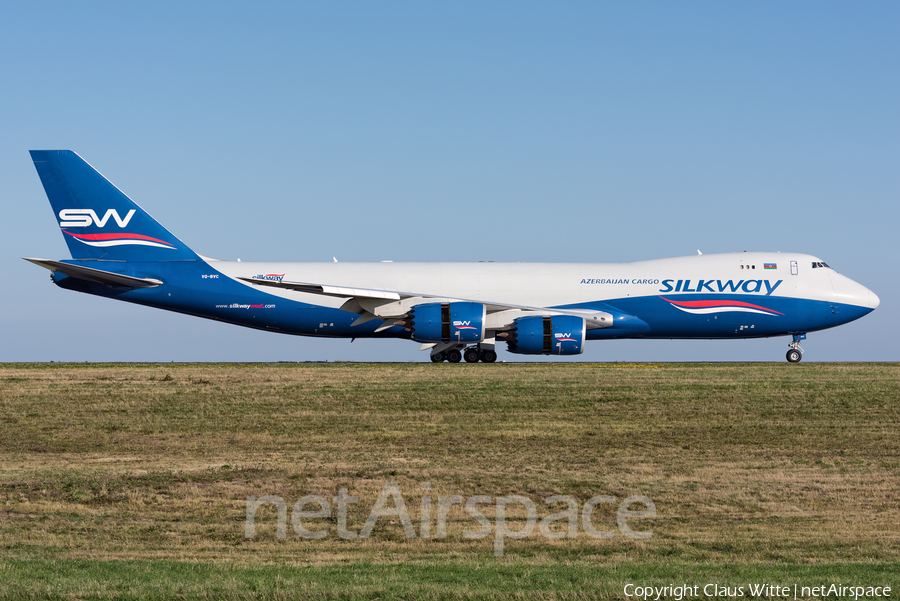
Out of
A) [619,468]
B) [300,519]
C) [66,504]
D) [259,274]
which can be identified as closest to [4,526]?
[66,504]

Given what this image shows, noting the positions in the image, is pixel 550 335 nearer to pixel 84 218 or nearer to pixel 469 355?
pixel 469 355

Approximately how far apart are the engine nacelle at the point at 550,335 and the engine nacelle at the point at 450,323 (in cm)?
151

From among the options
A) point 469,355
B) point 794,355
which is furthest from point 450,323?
point 794,355

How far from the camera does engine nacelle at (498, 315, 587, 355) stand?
105 ft

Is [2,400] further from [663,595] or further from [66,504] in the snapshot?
[663,595]

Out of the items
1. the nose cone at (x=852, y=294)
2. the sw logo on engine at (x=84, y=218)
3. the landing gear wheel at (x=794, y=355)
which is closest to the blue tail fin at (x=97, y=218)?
the sw logo on engine at (x=84, y=218)

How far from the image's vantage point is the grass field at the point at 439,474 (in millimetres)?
9625

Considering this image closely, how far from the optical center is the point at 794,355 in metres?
36.4

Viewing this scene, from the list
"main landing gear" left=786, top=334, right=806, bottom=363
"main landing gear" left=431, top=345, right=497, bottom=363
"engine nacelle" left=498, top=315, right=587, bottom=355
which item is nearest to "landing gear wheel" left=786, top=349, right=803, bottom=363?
"main landing gear" left=786, top=334, right=806, bottom=363

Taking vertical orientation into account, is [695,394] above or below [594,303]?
below

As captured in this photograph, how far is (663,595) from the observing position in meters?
8.56

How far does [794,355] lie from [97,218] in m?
28.7

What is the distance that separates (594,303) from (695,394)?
9.82m

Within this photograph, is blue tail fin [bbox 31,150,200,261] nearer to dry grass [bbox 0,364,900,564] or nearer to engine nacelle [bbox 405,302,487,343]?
dry grass [bbox 0,364,900,564]
